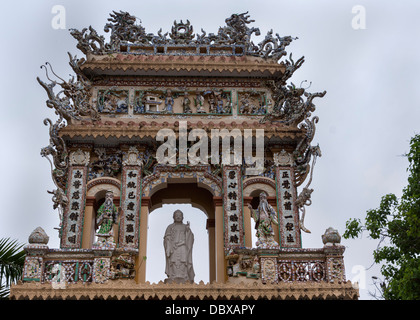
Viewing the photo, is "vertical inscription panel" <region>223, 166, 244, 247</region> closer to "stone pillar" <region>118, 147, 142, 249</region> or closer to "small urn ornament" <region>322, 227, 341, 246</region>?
"small urn ornament" <region>322, 227, 341, 246</region>

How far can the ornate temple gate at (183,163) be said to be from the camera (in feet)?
39.2

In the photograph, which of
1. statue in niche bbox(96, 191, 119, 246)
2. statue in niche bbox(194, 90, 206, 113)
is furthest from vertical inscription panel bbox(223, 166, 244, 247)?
statue in niche bbox(96, 191, 119, 246)

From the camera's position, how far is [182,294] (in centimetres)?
1135

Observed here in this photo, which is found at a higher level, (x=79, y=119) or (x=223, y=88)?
(x=223, y=88)

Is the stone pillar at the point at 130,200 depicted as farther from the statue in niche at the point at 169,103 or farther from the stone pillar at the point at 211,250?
the stone pillar at the point at 211,250

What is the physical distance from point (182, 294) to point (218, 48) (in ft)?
25.5

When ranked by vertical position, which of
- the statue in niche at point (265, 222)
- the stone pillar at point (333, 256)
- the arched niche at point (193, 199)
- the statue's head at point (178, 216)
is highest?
the arched niche at point (193, 199)

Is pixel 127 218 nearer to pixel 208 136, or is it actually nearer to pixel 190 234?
pixel 190 234

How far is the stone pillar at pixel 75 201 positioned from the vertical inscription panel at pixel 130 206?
0.96m

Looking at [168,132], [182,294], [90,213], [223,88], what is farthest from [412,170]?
[90,213]

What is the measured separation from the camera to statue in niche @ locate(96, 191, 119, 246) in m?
12.4

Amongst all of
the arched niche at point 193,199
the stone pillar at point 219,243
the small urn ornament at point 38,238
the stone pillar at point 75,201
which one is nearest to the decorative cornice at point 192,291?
the small urn ornament at point 38,238
